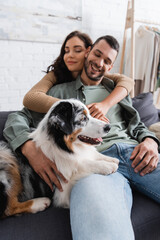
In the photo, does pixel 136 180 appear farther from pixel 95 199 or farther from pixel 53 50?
pixel 53 50

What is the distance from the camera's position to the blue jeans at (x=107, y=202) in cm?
75

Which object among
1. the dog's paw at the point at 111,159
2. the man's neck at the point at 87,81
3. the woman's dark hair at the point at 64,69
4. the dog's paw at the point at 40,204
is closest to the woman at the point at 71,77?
the woman's dark hair at the point at 64,69

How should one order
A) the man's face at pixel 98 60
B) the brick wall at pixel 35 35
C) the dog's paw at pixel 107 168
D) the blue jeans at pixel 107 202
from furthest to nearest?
the brick wall at pixel 35 35 < the man's face at pixel 98 60 < the dog's paw at pixel 107 168 < the blue jeans at pixel 107 202

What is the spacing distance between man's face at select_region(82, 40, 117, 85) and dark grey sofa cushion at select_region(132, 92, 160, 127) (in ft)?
2.39

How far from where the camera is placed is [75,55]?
1.66 meters

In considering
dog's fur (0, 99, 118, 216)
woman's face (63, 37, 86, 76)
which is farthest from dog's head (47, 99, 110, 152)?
woman's face (63, 37, 86, 76)

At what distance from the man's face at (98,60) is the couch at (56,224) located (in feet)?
3.54

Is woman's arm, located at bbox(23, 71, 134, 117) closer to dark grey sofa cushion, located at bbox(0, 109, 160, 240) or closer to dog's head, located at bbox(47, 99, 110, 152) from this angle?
dog's head, located at bbox(47, 99, 110, 152)

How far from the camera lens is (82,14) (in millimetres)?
3439

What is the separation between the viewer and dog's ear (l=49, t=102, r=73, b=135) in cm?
98

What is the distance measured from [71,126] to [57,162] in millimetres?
249

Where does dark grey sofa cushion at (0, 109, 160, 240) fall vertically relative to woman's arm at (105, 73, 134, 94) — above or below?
below

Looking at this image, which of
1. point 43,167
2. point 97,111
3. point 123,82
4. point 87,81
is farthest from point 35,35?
point 43,167

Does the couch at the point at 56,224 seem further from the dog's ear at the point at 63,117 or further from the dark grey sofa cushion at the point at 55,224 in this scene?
the dog's ear at the point at 63,117
